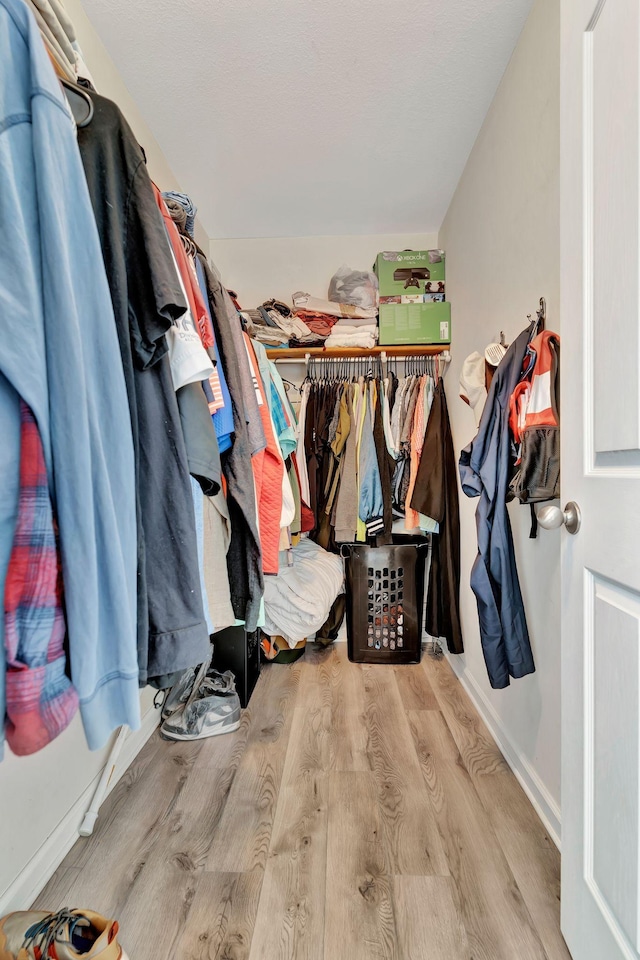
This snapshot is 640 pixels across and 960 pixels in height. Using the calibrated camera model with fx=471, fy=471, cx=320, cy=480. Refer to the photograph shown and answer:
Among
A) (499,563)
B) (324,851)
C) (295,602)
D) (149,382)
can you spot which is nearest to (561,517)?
(499,563)

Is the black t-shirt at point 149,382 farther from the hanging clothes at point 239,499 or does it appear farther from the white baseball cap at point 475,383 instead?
the white baseball cap at point 475,383

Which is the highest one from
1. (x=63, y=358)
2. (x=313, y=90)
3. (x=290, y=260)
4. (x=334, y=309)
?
(x=313, y=90)

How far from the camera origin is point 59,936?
2.80ft

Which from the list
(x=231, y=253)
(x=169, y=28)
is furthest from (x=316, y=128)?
(x=231, y=253)

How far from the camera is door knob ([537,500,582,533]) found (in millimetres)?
848

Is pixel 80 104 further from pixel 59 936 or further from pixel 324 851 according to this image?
pixel 324 851

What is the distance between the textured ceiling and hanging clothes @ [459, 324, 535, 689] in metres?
1.06

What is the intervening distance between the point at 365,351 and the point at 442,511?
3.21 ft

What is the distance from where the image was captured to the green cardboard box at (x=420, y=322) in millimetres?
2562

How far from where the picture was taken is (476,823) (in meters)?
1.33

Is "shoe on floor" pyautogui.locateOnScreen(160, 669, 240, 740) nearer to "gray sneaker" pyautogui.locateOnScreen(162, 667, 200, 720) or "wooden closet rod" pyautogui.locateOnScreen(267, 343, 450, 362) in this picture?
"gray sneaker" pyautogui.locateOnScreen(162, 667, 200, 720)

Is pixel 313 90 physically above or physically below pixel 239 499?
above

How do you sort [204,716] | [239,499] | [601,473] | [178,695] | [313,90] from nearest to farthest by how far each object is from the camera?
[601,473]
[239,499]
[313,90]
[204,716]
[178,695]

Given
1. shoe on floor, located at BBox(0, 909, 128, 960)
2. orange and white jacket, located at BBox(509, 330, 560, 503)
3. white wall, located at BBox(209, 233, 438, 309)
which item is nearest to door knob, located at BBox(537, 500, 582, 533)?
orange and white jacket, located at BBox(509, 330, 560, 503)
